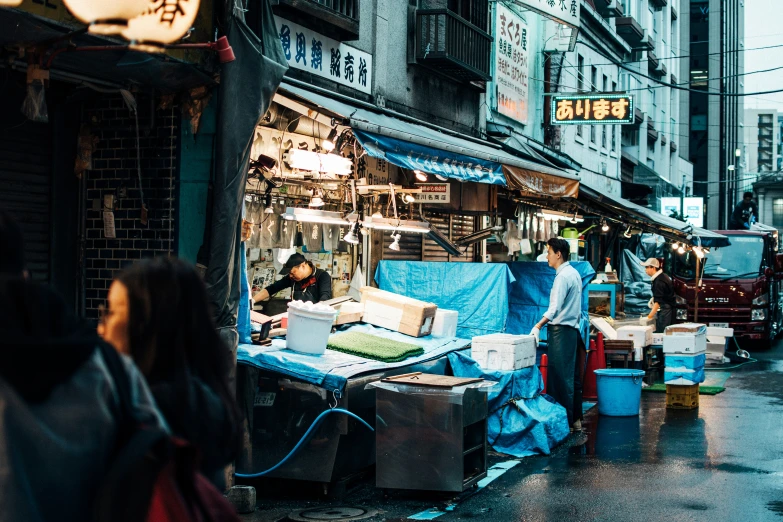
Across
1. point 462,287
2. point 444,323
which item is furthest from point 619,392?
point 444,323

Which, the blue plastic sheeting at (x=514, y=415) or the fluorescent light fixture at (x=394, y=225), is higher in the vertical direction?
the fluorescent light fixture at (x=394, y=225)

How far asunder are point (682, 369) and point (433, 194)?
4.38 m

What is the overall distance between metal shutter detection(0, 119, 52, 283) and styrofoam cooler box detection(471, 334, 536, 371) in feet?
15.5

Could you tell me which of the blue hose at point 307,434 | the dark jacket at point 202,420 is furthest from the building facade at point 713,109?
the dark jacket at point 202,420

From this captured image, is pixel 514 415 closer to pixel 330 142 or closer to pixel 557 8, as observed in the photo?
pixel 330 142

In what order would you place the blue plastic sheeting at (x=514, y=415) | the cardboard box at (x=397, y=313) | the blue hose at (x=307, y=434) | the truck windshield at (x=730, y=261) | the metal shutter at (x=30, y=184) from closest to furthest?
the metal shutter at (x=30, y=184), the blue hose at (x=307, y=434), the blue plastic sheeting at (x=514, y=415), the cardboard box at (x=397, y=313), the truck windshield at (x=730, y=261)

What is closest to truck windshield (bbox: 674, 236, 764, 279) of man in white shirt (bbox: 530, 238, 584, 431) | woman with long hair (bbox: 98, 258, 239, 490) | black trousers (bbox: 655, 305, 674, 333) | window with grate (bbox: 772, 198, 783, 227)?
black trousers (bbox: 655, 305, 674, 333)

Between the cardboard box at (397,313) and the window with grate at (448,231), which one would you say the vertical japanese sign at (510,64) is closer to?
the window with grate at (448,231)

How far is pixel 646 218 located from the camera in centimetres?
2030

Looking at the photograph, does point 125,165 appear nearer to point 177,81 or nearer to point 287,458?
point 177,81

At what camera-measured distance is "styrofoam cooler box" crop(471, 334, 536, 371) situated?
10.5 meters

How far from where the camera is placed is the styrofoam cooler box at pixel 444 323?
11.6 metres

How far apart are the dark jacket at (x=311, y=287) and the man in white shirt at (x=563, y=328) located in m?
2.68

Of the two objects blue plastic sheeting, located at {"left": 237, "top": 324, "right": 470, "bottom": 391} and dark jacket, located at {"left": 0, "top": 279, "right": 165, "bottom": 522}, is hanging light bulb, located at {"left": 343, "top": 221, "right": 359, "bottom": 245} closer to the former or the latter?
blue plastic sheeting, located at {"left": 237, "top": 324, "right": 470, "bottom": 391}
